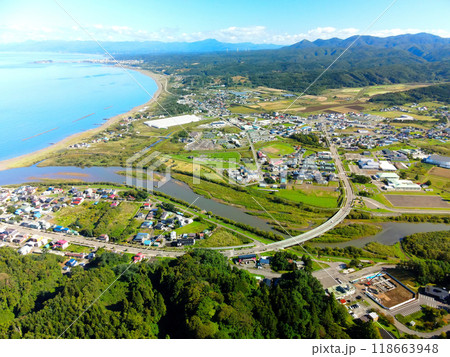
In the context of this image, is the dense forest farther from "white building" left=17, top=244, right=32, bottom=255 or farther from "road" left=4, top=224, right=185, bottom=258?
"white building" left=17, top=244, right=32, bottom=255

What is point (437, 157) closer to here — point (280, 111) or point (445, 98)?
point (280, 111)

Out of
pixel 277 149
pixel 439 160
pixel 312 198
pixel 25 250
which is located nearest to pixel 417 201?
pixel 312 198

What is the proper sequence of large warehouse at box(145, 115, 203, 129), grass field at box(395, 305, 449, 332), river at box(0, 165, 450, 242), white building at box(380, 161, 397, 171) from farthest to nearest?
large warehouse at box(145, 115, 203, 129), white building at box(380, 161, 397, 171), river at box(0, 165, 450, 242), grass field at box(395, 305, 449, 332)

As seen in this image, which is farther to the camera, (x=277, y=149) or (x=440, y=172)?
(x=277, y=149)

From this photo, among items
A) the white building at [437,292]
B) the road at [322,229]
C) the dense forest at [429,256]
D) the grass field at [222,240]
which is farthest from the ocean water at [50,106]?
the white building at [437,292]

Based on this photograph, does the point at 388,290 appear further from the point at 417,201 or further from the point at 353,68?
the point at 353,68

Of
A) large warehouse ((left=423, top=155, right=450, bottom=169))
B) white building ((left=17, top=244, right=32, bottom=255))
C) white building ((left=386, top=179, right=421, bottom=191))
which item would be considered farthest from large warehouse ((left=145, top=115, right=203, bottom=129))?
large warehouse ((left=423, top=155, right=450, bottom=169))
